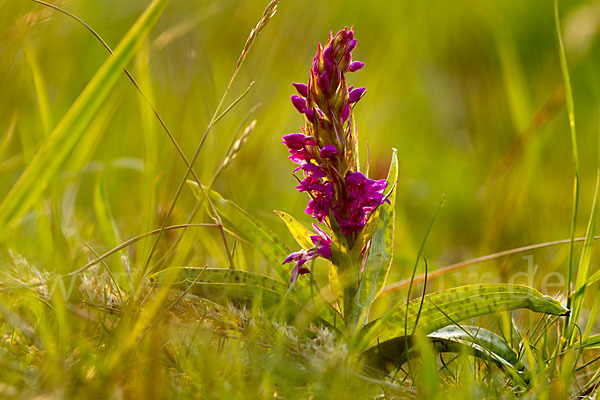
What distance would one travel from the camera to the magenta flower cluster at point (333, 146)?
1475mm

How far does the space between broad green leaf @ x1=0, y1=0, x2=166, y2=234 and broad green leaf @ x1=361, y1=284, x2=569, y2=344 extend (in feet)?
2.68

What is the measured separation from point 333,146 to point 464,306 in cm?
52

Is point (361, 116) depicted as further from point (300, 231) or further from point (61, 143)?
point (61, 143)

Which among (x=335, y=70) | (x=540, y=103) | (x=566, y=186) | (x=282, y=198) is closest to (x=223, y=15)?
(x=282, y=198)

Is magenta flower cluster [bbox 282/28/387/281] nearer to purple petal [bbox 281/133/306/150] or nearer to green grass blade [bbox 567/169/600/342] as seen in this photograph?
purple petal [bbox 281/133/306/150]

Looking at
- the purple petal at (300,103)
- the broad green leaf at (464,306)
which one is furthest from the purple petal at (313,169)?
the broad green leaf at (464,306)

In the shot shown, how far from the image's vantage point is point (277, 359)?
1142 mm

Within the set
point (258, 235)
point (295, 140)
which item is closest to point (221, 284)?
point (258, 235)

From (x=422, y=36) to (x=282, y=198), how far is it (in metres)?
3.17

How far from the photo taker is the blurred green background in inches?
87.7

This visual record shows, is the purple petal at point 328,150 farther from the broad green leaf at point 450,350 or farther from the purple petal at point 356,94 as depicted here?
the broad green leaf at point 450,350

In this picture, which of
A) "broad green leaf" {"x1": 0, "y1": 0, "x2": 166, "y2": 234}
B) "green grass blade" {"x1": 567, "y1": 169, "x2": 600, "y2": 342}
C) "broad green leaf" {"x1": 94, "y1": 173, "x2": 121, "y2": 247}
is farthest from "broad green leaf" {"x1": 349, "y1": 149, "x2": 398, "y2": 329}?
"broad green leaf" {"x1": 94, "y1": 173, "x2": 121, "y2": 247}

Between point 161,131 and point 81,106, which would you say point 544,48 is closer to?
point 161,131

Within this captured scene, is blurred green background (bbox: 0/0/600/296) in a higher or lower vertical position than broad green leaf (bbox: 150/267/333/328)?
higher
